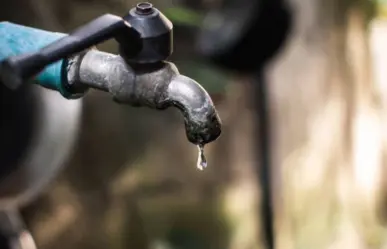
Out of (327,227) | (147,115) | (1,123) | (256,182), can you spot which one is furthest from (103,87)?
(327,227)

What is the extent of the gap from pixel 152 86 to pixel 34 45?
0.27ft

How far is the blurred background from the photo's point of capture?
1020mm

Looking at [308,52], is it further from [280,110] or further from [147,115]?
[147,115]

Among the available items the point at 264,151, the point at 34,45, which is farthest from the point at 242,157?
the point at 34,45

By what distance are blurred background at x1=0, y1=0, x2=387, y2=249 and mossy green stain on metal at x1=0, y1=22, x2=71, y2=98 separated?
457 millimetres

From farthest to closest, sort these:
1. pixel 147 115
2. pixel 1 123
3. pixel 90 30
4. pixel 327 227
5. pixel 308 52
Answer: pixel 327 227
pixel 308 52
pixel 147 115
pixel 1 123
pixel 90 30

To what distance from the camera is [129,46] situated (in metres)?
0.39

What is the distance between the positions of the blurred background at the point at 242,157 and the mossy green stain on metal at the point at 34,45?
46 cm

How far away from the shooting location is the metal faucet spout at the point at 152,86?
38 centimetres

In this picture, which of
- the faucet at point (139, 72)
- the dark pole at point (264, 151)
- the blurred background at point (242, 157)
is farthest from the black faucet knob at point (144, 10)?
A: the dark pole at point (264, 151)

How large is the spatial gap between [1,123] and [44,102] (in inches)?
2.3

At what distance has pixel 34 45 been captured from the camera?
1.36ft

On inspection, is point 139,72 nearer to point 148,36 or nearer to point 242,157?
point 148,36

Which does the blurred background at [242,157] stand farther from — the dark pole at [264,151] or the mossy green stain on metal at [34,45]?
the mossy green stain on metal at [34,45]
